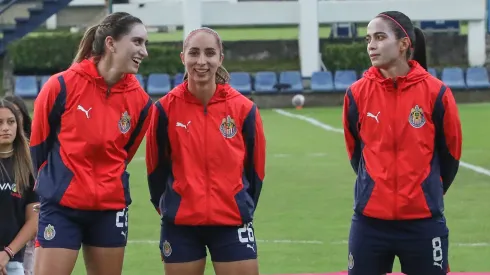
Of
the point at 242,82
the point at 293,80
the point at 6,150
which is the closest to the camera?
the point at 6,150

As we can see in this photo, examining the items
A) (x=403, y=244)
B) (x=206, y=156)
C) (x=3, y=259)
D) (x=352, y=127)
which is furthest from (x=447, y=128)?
(x=3, y=259)

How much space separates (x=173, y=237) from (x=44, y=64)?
1217 inches

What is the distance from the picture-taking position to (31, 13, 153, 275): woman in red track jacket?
6031mm

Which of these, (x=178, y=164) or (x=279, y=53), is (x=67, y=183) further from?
(x=279, y=53)

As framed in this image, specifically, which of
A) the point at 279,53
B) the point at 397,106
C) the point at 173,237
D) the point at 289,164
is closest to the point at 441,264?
the point at 397,106

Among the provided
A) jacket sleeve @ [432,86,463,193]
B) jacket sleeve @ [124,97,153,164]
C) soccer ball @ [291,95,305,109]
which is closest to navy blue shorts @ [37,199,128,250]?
jacket sleeve @ [124,97,153,164]

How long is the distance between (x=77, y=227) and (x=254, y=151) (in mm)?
1046

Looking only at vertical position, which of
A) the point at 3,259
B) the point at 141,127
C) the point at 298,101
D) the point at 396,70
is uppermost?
the point at 396,70

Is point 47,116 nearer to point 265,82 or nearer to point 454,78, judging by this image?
point 265,82

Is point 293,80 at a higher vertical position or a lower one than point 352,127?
lower

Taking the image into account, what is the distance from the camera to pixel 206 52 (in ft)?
19.7

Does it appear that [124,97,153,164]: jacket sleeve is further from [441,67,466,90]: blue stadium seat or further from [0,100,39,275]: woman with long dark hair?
[441,67,466,90]: blue stadium seat

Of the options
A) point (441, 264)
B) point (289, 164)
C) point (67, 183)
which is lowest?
point (289, 164)

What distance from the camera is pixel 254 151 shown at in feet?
20.4
